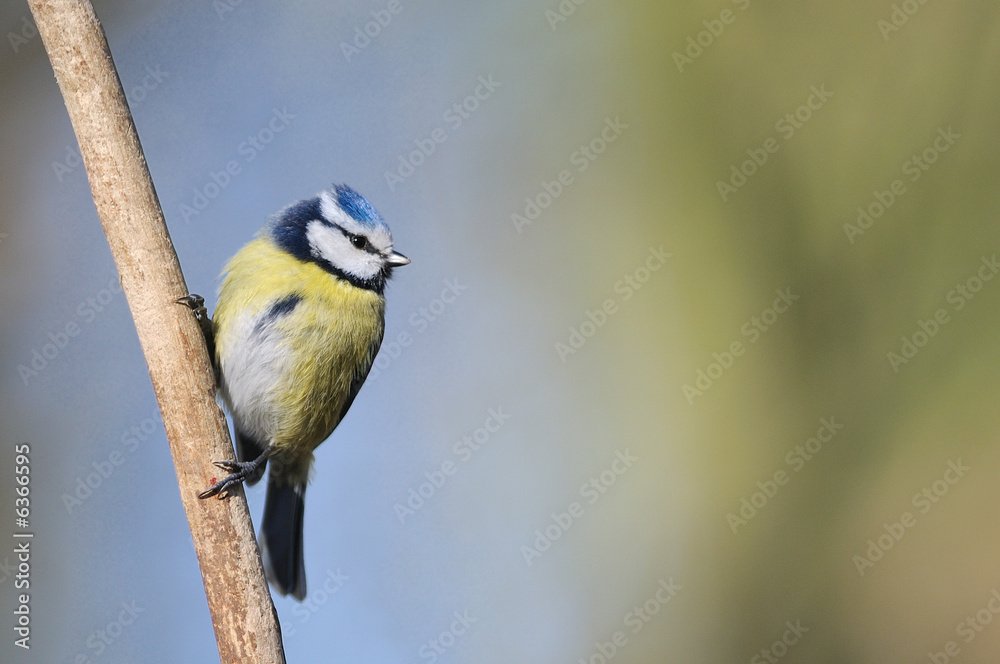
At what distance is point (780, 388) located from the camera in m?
4.62

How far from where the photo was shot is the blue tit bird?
2400mm

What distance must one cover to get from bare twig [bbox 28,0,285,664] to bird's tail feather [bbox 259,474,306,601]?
0.96 metres

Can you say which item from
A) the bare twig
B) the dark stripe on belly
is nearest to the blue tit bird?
the dark stripe on belly

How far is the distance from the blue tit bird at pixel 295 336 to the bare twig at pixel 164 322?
336 mm

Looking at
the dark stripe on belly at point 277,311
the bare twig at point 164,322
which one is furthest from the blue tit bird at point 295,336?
the bare twig at point 164,322

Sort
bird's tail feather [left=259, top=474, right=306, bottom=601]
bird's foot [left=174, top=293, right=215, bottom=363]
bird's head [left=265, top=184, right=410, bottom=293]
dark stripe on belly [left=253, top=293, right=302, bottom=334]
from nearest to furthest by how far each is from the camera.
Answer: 1. bird's foot [left=174, top=293, right=215, bottom=363]
2. dark stripe on belly [left=253, top=293, right=302, bottom=334]
3. bird's head [left=265, top=184, right=410, bottom=293]
4. bird's tail feather [left=259, top=474, right=306, bottom=601]

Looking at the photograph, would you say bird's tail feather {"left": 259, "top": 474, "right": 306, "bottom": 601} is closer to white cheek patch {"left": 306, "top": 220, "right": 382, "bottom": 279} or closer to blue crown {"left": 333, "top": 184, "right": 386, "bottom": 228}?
white cheek patch {"left": 306, "top": 220, "right": 382, "bottom": 279}

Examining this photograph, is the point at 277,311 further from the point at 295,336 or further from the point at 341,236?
the point at 341,236

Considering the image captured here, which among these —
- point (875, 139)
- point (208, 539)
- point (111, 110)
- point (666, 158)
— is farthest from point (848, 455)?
point (111, 110)

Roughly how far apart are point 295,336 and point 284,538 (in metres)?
0.88

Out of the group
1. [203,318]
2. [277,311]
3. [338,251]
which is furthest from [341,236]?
[203,318]

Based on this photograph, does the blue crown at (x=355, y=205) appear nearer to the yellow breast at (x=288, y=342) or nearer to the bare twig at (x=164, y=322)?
the yellow breast at (x=288, y=342)

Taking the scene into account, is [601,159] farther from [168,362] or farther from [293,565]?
[168,362]

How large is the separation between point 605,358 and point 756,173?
1617mm
